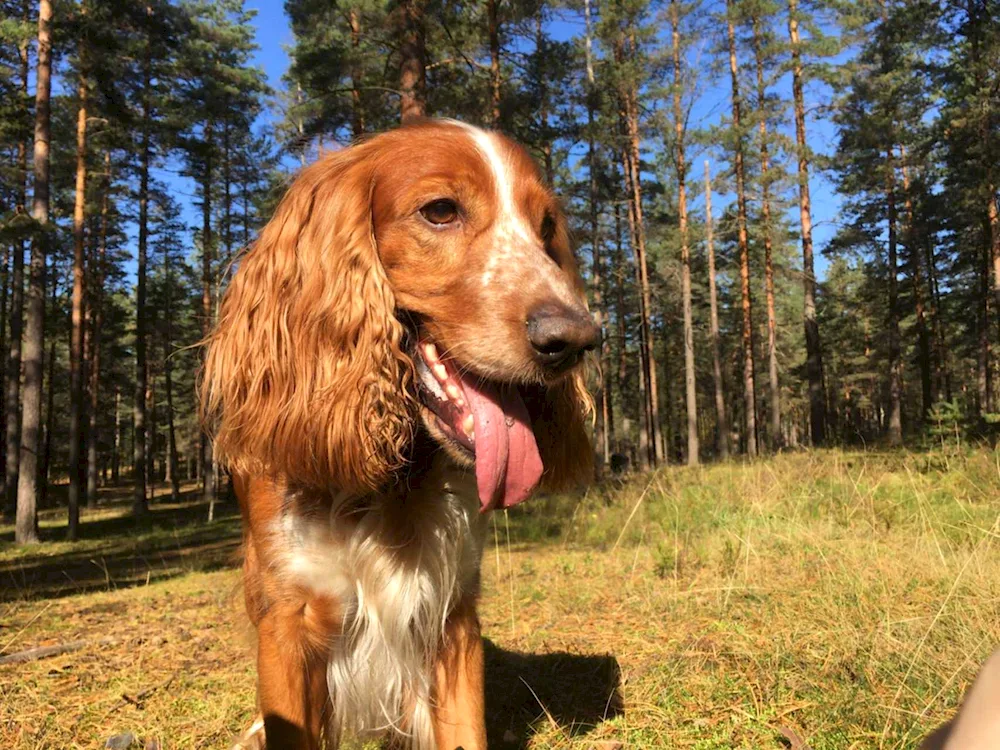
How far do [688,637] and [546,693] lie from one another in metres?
0.79

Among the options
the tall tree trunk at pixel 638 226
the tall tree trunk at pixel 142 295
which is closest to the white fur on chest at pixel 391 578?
the tall tree trunk at pixel 142 295

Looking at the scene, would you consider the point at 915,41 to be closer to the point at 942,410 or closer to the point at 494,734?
the point at 942,410

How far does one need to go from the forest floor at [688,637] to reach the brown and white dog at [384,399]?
0.87 metres

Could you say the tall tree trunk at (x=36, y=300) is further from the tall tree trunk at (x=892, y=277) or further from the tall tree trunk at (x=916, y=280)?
the tall tree trunk at (x=916, y=280)

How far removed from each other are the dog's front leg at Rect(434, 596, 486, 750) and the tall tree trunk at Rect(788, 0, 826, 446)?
1999 centimetres

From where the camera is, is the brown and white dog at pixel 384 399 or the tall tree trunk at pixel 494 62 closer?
the brown and white dog at pixel 384 399

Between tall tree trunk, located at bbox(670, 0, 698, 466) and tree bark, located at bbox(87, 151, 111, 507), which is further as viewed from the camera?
tree bark, located at bbox(87, 151, 111, 507)

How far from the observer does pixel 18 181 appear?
1833 centimetres

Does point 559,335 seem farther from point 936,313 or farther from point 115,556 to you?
point 936,313

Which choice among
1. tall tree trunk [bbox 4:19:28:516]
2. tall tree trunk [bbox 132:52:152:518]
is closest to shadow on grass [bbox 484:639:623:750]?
tall tree trunk [bbox 132:52:152:518]

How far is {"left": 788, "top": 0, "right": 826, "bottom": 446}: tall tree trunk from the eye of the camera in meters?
20.2

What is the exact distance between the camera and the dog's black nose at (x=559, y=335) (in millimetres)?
1680

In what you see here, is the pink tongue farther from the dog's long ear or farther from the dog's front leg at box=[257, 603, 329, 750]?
the dog's front leg at box=[257, 603, 329, 750]

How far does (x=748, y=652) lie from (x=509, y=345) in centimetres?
209
